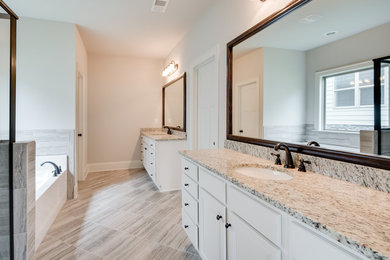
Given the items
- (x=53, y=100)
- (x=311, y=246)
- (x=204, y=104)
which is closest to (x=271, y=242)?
(x=311, y=246)

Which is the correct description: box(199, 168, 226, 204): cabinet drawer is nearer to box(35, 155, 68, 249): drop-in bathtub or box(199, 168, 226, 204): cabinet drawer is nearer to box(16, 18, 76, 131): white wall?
box(35, 155, 68, 249): drop-in bathtub

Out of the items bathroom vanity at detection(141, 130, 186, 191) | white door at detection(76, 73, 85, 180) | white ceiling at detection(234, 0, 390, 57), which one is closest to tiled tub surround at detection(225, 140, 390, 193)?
white ceiling at detection(234, 0, 390, 57)

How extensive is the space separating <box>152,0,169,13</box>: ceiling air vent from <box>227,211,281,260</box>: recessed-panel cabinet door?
245 cm

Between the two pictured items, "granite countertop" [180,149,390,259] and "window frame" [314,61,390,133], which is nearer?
"granite countertop" [180,149,390,259]

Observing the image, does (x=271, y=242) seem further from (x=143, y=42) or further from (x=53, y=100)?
(x=143, y=42)

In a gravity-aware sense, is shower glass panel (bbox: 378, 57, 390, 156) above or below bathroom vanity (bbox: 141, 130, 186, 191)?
above

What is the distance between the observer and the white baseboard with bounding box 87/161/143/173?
4711 mm

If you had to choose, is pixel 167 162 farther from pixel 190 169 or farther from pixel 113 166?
pixel 113 166

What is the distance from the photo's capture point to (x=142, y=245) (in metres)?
1.99

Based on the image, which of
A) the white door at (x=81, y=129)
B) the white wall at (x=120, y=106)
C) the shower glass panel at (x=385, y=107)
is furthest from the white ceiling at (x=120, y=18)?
the shower glass panel at (x=385, y=107)

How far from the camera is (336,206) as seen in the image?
771 mm

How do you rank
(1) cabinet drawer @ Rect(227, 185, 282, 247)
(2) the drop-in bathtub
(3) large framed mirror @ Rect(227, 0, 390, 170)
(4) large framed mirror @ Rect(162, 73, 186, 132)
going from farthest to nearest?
1. (4) large framed mirror @ Rect(162, 73, 186, 132)
2. (2) the drop-in bathtub
3. (3) large framed mirror @ Rect(227, 0, 390, 170)
4. (1) cabinet drawer @ Rect(227, 185, 282, 247)

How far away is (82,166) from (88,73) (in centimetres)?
197

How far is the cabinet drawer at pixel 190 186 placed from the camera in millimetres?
1686
